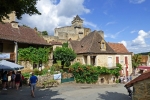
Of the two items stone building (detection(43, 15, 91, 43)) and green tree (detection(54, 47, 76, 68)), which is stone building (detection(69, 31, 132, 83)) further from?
stone building (detection(43, 15, 91, 43))

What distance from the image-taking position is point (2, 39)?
1889 centimetres

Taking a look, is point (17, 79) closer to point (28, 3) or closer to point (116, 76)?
point (28, 3)

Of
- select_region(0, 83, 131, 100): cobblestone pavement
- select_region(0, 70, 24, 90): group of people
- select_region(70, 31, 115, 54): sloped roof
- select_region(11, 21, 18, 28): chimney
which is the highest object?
select_region(11, 21, 18, 28): chimney

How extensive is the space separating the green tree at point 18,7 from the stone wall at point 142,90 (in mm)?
5912

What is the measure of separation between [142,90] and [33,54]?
16.9 metres

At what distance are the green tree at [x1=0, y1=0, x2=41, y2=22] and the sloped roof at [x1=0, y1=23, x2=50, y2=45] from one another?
13128mm

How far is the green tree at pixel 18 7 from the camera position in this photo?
20.3ft

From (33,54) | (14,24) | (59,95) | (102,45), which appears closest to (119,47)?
(102,45)

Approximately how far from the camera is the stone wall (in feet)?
22.7

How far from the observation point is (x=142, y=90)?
7.18 meters

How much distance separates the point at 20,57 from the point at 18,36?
10.5 ft

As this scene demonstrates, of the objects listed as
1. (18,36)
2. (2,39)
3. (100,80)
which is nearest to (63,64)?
(100,80)

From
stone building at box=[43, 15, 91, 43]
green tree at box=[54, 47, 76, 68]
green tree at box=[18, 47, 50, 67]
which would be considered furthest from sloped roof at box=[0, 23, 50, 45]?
stone building at box=[43, 15, 91, 43]

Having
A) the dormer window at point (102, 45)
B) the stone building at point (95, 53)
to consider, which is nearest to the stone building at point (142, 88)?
the stone building at point (95, 53)
